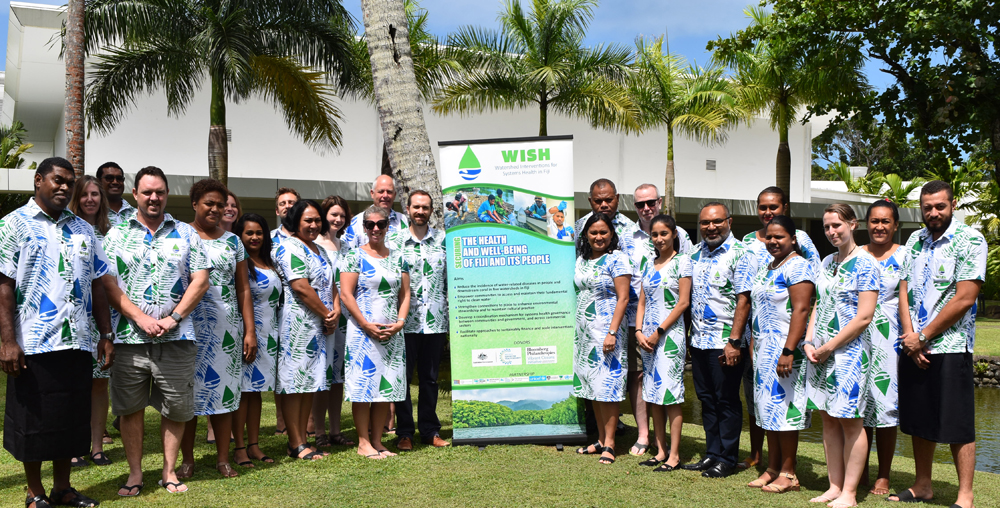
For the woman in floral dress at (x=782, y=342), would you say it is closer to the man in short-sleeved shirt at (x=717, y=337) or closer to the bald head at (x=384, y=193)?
the man in short-sleeved shirt at (x=717, y=337)

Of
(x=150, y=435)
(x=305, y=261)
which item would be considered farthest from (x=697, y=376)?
(x=150, y=435)

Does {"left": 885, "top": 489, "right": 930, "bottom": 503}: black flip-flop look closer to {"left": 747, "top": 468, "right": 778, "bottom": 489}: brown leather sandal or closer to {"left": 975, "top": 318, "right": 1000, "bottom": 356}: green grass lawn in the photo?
{"left": 747, "top": 468, "right": 778, "bottom": 489}: brown leather sandal

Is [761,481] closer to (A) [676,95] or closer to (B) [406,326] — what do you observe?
(B) [406,326]

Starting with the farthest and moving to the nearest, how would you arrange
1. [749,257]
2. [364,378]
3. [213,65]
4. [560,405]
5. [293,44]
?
1. [293,44]
2. [213,65]
3. [560,405]
4. [364,378]
5. [749,257]

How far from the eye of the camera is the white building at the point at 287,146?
20.0 meters

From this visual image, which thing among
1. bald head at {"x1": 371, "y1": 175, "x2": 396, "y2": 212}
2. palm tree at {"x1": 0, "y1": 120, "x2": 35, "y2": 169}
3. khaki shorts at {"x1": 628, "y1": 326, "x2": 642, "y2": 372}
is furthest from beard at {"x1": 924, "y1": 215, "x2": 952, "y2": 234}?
palm tree at {"x1": 0, "y1": 120, "x2": 35, "y2": 169}

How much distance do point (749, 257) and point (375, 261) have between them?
268cm

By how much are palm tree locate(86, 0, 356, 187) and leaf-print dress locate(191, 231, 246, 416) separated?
844 cm

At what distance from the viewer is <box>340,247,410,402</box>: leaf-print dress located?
5656 mm

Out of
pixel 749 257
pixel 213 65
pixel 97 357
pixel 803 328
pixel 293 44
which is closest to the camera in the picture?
pixel 97 357

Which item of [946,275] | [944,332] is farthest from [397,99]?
[944,332]

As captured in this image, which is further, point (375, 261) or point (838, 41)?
point (838, 41)

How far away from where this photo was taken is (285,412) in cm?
566

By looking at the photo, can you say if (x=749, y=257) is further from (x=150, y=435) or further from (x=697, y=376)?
(x=150, y=435)
